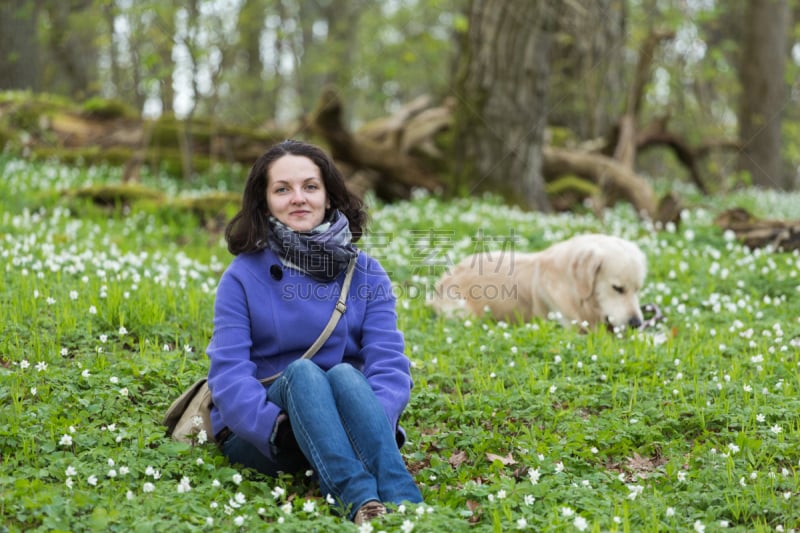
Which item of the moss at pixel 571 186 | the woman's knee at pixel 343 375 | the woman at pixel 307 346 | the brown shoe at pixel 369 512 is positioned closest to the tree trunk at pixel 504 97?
the moss at pixel 571 186

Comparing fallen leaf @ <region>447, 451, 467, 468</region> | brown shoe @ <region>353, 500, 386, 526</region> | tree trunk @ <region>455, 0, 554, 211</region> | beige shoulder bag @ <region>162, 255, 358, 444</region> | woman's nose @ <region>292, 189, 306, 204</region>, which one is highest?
tree trunk @ <region>455, 0, 554, 211</region>

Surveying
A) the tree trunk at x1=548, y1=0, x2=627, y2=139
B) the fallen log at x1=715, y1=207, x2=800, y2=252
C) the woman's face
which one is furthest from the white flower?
the tree trunk at x1=548, y1=0, x2=627, y2=139

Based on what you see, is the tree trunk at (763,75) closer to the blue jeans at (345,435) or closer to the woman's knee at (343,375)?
the woman's knee at (343,375)

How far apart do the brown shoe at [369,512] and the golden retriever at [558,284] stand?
11.0 ft

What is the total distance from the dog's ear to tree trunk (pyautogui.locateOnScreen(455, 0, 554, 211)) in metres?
6.63

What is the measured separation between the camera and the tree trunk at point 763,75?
63.0 feet

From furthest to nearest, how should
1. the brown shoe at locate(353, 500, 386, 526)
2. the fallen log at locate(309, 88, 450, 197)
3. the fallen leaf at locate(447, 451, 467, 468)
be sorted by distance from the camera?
1. the fallen log at locate(309, 88, 450, 197)
2. the fallen leaf at locate(447, 451, 467, 468)
3. the brown shoe at locate(353, 500, 386, 526)

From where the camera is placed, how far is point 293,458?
14.3 ft

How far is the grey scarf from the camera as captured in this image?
4.51m

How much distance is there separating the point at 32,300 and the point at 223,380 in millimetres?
2924

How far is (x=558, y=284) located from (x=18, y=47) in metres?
17.5

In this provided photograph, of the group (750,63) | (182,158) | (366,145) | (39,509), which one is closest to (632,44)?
(750,63)

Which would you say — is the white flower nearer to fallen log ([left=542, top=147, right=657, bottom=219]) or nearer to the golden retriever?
the golden retriever

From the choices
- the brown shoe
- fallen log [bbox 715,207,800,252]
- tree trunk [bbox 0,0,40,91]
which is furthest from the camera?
tree trunk [bbox 0,0,40,91]
